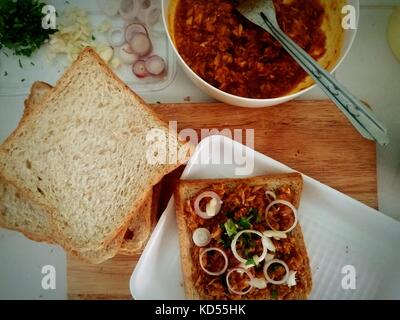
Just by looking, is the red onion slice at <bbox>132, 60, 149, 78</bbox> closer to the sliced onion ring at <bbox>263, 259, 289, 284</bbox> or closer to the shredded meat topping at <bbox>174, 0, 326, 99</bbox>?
the shredded meat topping at <bbox>174, 0, 326, 99</bbox>

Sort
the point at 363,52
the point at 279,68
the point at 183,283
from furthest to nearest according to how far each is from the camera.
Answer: the point at 363,52
the point at 183,283
the point at 279,68

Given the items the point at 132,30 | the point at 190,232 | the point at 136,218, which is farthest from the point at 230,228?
the point at 132,30

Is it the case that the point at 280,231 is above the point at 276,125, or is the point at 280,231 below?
below


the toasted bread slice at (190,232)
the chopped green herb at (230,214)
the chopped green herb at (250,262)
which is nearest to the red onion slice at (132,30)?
the toasted bread slice at (190,232)

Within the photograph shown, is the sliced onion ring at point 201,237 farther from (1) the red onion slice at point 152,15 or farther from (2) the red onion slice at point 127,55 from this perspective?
(1) the red onion slice at point 152,15

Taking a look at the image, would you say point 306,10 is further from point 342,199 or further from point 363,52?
point 342,199
